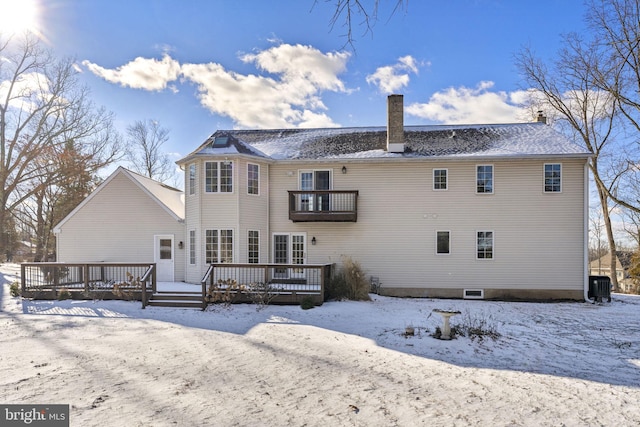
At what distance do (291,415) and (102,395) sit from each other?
2.87m

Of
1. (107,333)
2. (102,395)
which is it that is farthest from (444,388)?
(107,333)

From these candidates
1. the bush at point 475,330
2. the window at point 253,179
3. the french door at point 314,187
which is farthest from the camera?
the french door at point 314,187

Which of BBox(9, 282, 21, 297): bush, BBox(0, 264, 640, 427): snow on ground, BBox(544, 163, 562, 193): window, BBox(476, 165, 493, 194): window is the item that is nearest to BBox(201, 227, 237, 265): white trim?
BBox(0, 264, 640, 427): snow on ground

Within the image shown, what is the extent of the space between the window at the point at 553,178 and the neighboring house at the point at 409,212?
4cm

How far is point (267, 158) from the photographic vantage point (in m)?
14.9

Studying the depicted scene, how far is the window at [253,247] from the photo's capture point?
14602mm

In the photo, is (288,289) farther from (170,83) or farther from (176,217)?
(170,83)

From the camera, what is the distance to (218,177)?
47.0 ft

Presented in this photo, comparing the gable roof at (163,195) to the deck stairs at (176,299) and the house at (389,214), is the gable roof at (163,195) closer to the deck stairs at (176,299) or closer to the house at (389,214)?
the house at (389,214)

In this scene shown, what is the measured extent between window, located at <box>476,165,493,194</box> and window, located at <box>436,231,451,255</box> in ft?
7.48

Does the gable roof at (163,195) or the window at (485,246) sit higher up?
the gable roof at (163,195)

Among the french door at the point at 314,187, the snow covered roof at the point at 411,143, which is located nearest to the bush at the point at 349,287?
the french door at the point at 314,187

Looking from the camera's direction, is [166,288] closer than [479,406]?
No

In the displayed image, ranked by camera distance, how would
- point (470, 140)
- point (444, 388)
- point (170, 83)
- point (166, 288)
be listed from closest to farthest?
point (444, 388) → point (166, 288) → point (470, 140) → point (170, 83)
